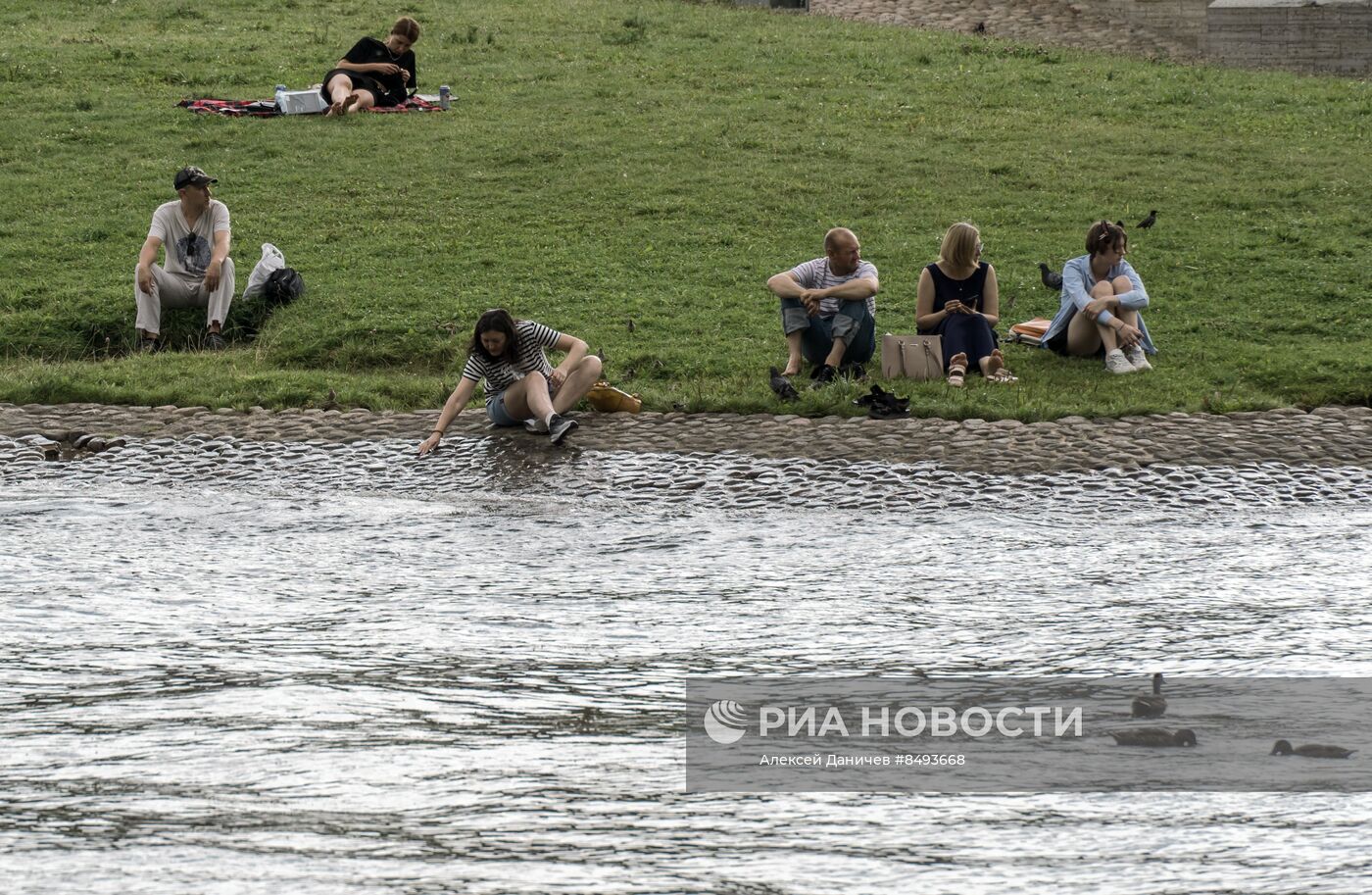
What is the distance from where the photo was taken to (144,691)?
6.64 metres

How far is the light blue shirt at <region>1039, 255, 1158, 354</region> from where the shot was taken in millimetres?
12977

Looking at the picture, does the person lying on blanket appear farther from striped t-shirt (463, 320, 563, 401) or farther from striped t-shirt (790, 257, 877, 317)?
striped t-shirt (463, 320, 563, 401)

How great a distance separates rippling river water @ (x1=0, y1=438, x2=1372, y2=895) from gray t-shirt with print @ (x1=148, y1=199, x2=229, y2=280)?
137 inches

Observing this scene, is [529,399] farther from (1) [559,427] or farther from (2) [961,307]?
(2) [961,307]

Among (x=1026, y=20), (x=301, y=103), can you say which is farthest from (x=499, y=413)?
(x=1026, y=20)

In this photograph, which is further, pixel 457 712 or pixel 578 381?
pixel 578 381

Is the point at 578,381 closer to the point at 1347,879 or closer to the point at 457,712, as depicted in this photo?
the point at 457,712

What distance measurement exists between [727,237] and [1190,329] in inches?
205

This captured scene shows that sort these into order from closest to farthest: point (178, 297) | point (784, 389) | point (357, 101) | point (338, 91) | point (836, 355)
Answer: point (784, 389) < point (836, 355) < point (178, 297) < point (338, 91) < point (357, 101)

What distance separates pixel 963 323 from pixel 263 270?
266 inches

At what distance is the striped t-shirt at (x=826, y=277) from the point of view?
13055 mm

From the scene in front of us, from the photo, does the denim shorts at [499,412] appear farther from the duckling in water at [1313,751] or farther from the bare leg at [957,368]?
the duckling in water at [1313,751]

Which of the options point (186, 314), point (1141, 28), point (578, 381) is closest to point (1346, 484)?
point (578, 381)

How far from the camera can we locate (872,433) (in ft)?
38.0
